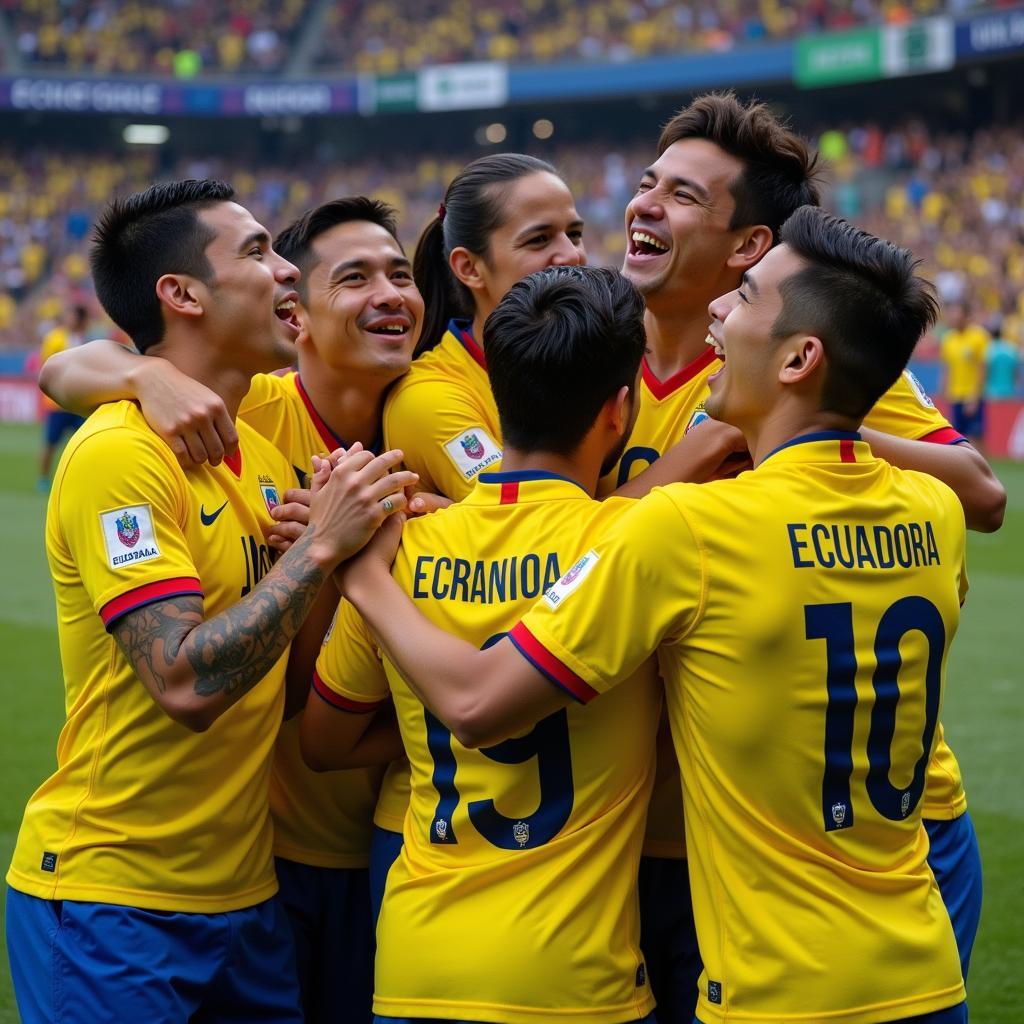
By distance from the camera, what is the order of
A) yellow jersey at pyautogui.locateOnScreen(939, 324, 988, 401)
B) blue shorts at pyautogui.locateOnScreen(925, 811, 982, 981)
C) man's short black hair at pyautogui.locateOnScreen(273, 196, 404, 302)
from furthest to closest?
1. yellow jersey at pyautogui.locateOnScreen(939, 324, 988, 401)
2. man's short black hair at pyautogui.locateOnScreen(273, 196, 404, 302)
3. blue shorts at pyautogui.locateOnScreen(925, 811, 982, 981)

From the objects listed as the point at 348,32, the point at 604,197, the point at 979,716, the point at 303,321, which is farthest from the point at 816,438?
the point at 348,32

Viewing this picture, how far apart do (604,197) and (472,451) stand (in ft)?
104

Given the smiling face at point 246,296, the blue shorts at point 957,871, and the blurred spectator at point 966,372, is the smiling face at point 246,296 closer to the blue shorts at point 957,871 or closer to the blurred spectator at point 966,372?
the blue shorts at point 957,871

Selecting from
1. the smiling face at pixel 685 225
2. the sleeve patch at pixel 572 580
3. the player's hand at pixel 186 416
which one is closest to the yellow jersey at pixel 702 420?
the smiling face at pixel 685 225

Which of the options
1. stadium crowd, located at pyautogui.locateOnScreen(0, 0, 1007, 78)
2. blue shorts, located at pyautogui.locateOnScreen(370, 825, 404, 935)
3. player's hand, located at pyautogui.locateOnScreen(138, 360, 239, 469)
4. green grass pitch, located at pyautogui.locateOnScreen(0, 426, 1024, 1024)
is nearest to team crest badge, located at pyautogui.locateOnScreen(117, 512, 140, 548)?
player's hand, located at pyautogui.locateOnScreen(138, 360, 239, 469)

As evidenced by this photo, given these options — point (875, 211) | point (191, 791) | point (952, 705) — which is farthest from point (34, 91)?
point (191, 791)

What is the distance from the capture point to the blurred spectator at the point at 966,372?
1970cm

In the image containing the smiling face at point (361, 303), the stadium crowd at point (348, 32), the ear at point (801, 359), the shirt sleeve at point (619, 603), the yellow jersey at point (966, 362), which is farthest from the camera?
the stadium crowd at point (348, 32)

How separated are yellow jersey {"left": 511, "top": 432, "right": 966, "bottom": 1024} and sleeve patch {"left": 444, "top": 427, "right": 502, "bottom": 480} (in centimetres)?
87

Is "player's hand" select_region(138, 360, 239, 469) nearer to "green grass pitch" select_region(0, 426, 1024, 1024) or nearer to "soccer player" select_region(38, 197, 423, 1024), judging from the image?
"soccer player" select_region(38, 197, 423, 1024)

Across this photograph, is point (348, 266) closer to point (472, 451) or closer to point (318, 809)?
point (472, 451)

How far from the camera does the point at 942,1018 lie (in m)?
2.39

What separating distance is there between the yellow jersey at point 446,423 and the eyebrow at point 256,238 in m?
0.48

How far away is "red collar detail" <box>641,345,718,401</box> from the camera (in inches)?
128
